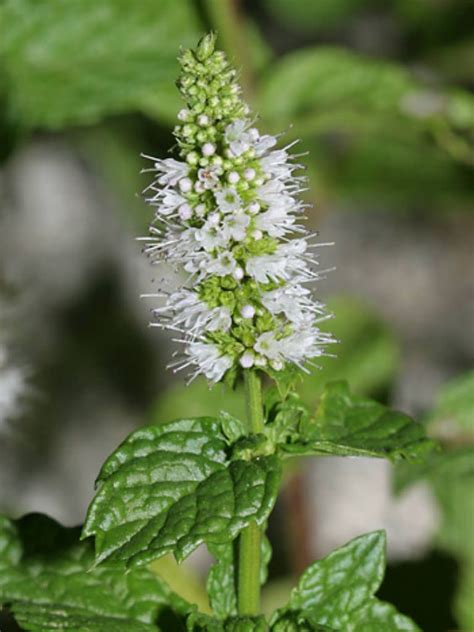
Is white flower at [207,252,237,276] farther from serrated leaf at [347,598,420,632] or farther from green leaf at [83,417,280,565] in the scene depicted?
serrated leaf at [347,598,420,632]

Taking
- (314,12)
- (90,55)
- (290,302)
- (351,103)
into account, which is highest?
(314,12)

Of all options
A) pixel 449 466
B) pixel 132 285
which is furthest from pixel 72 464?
pixel 449 466

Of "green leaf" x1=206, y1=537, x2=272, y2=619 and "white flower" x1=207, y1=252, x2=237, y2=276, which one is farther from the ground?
"white flower" x1=207, y1=252, x2=237, y2=276

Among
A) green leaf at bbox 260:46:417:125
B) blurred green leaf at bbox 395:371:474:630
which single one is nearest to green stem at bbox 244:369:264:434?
blurred green leaf at bbox 395:371:474:630

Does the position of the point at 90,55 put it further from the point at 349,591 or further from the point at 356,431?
the point at 349,591

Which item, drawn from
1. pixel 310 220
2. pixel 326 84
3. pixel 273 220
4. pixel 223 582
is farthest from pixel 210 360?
pixel 310 220

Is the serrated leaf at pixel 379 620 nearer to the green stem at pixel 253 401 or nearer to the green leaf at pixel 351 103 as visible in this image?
the green stem at pixel 253 401
